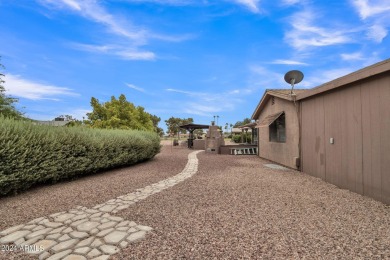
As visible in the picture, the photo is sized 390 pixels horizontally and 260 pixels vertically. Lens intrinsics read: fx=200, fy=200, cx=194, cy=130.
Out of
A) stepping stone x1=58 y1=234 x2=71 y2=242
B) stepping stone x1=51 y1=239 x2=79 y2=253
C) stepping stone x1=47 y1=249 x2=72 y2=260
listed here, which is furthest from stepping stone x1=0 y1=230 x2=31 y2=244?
stepping stone x1=47 y1=249 x2=72 y2=260

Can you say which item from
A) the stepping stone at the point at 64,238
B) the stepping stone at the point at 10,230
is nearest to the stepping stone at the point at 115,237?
the stepping stone at the point at 64,238

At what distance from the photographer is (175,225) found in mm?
3320

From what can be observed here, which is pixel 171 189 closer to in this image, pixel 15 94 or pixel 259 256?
pixel 259 256

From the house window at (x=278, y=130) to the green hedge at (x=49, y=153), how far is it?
322 inches

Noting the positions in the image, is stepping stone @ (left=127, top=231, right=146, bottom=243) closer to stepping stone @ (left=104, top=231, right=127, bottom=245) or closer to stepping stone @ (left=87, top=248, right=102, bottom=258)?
stepping stone @ (left=104, top=231, right=127, bottom=245)

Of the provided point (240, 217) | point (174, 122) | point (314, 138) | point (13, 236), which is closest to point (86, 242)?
point (13, 236)

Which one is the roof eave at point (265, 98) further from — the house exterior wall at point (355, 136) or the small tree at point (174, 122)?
the small tree at point (174, 122)

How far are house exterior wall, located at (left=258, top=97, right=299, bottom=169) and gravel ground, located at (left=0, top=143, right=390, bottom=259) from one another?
3129mm

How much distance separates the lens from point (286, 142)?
33.4 feet

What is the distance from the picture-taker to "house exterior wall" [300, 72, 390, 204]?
178 inches

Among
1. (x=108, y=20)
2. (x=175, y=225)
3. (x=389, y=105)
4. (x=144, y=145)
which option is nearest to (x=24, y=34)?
(x=108, y=20)

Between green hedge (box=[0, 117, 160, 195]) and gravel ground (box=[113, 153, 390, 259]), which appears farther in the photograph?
green hedge (box=[0, 117, 160, 195])

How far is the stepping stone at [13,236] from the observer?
293cm

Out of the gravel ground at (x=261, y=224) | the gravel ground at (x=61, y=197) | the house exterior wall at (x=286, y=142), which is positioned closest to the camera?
the gravel ground at (x=261, y=224)
